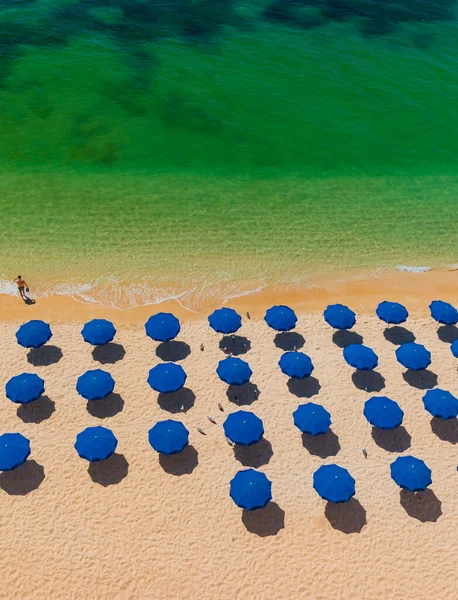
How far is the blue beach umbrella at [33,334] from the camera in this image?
2955 centimetres

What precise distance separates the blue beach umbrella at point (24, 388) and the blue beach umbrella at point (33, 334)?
7.57 feet

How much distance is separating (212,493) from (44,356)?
12305 mm

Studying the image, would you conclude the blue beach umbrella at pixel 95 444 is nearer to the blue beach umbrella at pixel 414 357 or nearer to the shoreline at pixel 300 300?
the shoreline at pixel 300 300

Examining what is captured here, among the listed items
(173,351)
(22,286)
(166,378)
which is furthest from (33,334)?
(166,378)

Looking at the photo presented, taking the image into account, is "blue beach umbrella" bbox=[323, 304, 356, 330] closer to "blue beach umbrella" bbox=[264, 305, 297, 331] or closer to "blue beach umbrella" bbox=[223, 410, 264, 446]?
"blue beach umbrella" bbox=[264, 305, 297, 331]

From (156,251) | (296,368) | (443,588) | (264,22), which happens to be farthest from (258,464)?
(264,22)

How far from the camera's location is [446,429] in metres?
28.5

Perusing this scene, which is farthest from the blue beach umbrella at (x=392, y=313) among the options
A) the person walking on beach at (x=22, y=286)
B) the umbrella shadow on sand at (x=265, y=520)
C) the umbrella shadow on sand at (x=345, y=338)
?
the person walking on beach at (x=22, y=286)

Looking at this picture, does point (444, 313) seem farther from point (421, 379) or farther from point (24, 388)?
point (24, 388)

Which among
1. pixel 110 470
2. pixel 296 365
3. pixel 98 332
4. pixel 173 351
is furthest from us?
pixel 173 351

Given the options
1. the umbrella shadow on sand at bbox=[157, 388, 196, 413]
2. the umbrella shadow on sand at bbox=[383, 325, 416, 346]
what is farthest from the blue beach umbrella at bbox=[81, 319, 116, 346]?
the umbrella shadow on sand at bbox=[383, 325, 416, 346]

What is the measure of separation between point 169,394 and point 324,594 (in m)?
12.0

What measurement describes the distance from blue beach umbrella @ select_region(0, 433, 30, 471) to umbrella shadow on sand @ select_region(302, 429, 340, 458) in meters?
13.2

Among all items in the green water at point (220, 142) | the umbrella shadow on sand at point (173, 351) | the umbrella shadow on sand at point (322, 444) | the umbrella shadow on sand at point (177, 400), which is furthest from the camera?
the green water at point (220, 142)
